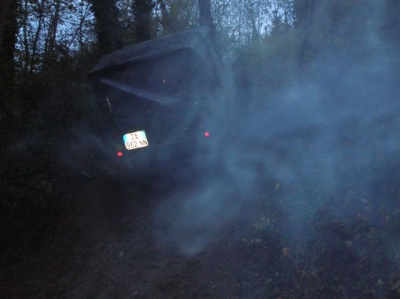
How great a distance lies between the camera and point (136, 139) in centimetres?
897

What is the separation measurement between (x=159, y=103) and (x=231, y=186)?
210 centimetres

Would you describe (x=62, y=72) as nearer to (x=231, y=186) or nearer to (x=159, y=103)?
(x=159, y=103)

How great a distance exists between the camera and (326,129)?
8.03 meters

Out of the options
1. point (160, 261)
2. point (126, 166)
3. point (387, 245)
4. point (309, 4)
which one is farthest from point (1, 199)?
point (309, 4)

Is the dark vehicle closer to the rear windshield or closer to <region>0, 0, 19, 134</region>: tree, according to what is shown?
the rear windshield

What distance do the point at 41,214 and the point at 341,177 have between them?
527 cm

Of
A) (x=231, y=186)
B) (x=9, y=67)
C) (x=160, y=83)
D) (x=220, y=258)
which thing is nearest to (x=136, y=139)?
(x=160, y=83)

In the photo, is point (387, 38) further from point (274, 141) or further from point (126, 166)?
point (126, 166)

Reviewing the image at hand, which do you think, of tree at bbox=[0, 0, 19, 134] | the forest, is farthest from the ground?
tree at bbox=[0, 0, 19, 134]

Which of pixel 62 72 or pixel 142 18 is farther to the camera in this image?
pixel 142 18

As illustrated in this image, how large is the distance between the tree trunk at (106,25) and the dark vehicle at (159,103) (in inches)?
201

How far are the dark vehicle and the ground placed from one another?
35.8 inches

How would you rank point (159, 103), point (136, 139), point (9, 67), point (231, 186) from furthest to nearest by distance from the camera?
point (9, 67), point (136, 139), point (159, 103), point (231, 186)

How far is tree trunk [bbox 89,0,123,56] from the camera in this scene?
13.9m
